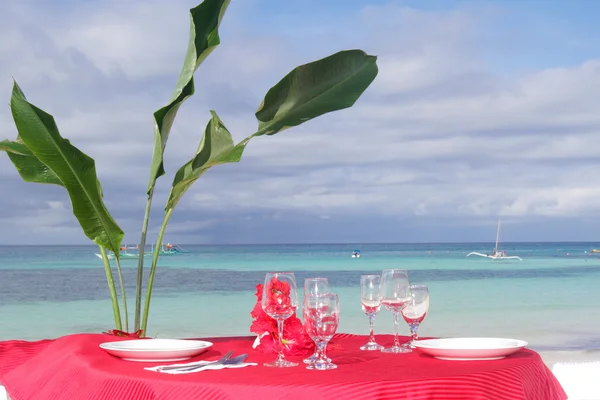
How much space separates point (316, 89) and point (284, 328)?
1568 mm

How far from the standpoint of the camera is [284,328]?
6.69ft

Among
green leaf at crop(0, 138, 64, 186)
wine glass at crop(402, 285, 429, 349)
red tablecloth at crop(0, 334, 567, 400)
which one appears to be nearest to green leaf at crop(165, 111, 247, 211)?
green leaf at crop(0, 138, 64, 186)

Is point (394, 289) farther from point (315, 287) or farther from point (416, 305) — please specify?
point (315, 287)

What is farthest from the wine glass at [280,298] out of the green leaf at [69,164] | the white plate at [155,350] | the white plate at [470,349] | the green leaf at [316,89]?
the green leaf at [69,164]

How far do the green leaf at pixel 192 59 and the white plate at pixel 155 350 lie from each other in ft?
4.97

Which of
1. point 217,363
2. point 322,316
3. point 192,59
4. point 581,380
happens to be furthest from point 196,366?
point 192,59

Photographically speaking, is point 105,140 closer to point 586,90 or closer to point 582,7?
point 582,7

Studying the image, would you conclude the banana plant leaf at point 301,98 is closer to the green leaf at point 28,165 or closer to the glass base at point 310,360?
the green leaf at point 28,165

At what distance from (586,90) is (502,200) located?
11185 millimetres

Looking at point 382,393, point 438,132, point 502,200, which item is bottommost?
point 382,393

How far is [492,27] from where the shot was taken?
25.5 metres

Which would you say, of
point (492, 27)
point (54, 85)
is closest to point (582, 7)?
point (492, 27)

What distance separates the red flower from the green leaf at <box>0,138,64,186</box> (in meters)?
2.00

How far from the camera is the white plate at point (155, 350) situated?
6.42ft
